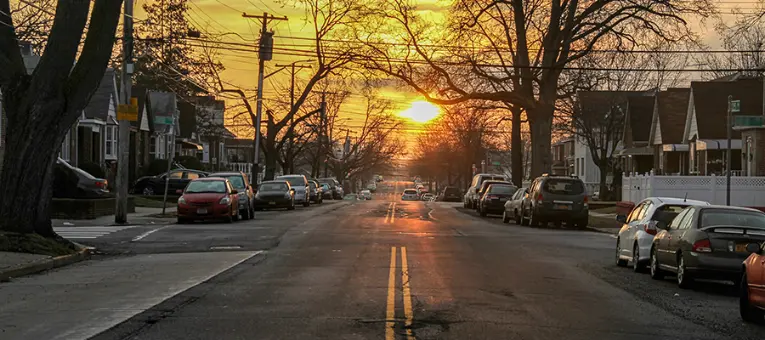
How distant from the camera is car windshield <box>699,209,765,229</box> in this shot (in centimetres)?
1509

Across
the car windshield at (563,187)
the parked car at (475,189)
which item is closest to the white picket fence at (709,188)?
the car windshield at (563,187)

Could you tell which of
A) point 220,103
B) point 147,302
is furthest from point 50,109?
point 220,103

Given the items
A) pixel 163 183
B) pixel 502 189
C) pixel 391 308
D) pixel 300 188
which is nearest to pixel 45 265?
pixel 391 308

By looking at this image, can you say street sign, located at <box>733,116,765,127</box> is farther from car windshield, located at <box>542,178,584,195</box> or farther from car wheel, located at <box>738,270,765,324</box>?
car wheel, located at <box>738,270,765,324</box>

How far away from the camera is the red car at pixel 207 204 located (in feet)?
99.3

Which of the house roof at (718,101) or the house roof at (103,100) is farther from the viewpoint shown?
the house roof at (103,100)

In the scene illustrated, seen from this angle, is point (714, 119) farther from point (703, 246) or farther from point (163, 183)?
point (703, 246)

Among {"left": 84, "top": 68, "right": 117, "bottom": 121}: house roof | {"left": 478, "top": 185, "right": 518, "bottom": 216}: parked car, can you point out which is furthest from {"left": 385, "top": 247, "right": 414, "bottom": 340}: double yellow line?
{"left": 84, "top": 68, "right": 117, "bottom": 121}: house roof

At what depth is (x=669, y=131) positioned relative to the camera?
54.4 m

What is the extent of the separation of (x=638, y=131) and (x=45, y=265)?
166 feet

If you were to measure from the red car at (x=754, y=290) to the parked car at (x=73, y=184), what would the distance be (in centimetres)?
2630

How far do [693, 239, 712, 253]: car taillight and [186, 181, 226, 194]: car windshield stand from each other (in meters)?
19.6

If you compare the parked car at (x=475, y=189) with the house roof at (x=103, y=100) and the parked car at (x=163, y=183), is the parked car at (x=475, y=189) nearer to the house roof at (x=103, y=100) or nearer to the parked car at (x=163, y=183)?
the parked car at (x=163, y=183)

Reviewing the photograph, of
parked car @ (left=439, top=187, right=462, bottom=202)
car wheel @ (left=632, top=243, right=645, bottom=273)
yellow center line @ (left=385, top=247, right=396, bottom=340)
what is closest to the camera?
yellow center line @ (left=385, top=247, right=396, bottom=340)
